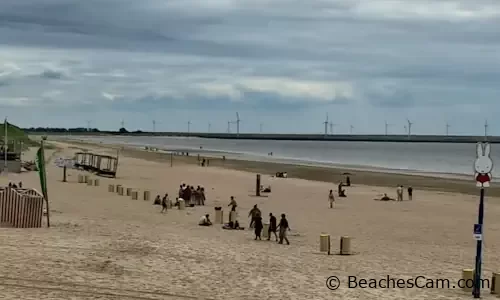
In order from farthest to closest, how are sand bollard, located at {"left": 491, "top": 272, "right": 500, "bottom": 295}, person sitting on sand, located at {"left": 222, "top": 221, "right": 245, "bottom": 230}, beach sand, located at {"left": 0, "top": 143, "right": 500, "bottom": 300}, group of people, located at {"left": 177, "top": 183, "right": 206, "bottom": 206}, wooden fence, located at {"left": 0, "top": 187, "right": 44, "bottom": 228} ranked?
group of people, located at {"left": 177, "top": 183, "right": 206, "bottom": 206}
person sitting on sand, located at {"left": 222, "top": 221, "right": 245, "bottom": 230}
wooden fence, located at {"left": 0, "top": 187, "right": 44, "bottom": 228}
sand bollard, located at {"left": 491, "top": 272, "right": 500, "bottom": 295}
beach sand, located at {"left": 0, "top": 143, "right": 500, "bottom": 300}

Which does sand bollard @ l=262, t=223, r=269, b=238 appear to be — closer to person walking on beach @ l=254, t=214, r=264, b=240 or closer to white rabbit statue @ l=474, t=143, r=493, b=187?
person walking on beach @ l=254, t=214, r=264, b=240

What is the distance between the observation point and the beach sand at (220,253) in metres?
15.5

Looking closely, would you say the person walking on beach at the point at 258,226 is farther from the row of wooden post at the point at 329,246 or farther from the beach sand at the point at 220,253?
the row of wooden post at the point at 329,246

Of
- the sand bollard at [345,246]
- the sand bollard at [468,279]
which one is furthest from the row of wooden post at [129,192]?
the sand bollard at [468,279]

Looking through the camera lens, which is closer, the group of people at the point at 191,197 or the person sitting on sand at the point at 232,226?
the person sitting on sand at the point at 232,226

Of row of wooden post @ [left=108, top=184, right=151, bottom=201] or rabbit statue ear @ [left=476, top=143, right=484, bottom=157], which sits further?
row of wooden post @ [left=108, top=184, right=151, bottom=201]

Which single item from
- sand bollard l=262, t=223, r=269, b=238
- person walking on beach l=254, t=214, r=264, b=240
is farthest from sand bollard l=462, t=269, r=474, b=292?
sand bollard l=262, t=223, r=269, b=238

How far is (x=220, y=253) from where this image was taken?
19984 mm

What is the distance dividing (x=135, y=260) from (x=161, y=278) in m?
2.14

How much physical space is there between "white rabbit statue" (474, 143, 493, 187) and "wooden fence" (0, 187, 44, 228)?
1417 cm

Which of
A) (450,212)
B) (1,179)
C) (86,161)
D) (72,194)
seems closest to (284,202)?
(450,212)

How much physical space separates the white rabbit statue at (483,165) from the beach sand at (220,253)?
2812 mm

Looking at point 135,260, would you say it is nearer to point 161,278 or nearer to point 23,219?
point 161,278

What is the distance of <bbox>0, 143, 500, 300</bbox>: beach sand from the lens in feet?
50.8
